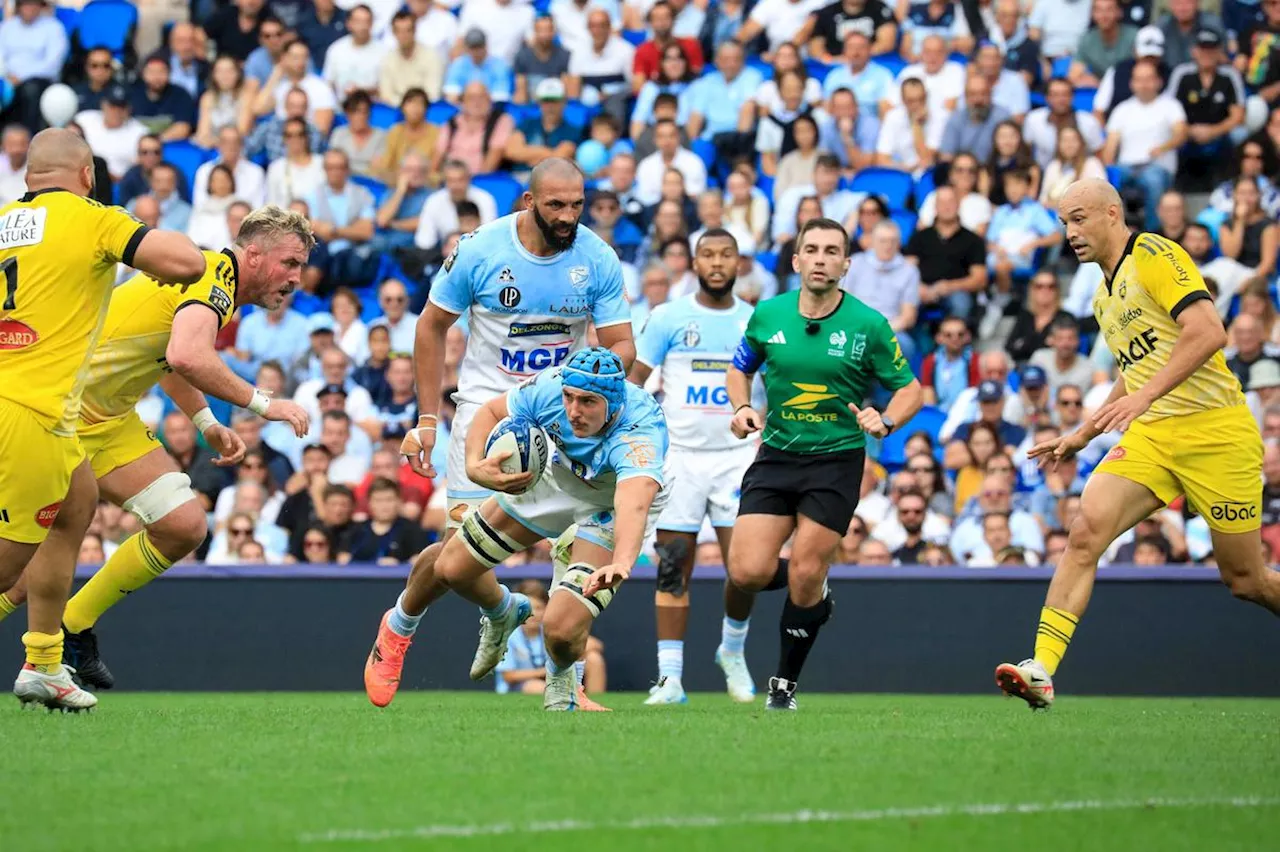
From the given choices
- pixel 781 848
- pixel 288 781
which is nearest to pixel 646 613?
pixel 288 781

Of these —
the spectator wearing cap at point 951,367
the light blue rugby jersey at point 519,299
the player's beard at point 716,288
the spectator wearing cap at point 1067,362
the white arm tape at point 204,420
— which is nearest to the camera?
the white arm tape at point 204,420

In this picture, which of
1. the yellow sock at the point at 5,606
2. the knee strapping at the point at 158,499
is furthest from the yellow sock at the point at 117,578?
the yellow sock at the point at 5,606

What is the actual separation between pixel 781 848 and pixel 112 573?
553 cm

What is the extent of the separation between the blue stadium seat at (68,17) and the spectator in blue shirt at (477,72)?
4424mm

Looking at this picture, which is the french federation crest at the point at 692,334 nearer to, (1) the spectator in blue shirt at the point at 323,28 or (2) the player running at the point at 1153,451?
(2) the player running at the point at 1153,451

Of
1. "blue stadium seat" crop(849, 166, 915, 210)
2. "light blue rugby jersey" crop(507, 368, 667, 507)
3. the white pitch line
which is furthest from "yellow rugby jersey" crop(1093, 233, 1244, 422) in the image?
"blue stadium seat" crop(849, 166, 915, 210)

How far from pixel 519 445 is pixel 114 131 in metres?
12.7

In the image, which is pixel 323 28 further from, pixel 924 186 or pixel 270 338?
pixel 924 186

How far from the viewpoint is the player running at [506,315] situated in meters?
9.86

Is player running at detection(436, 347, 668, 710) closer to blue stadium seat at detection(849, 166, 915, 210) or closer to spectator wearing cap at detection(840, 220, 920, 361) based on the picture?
spectator wearing cap at detection(840, 220, 920, 361)

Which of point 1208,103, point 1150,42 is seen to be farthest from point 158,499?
point 1150,42

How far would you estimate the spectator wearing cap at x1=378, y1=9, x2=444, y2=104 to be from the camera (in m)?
20.6

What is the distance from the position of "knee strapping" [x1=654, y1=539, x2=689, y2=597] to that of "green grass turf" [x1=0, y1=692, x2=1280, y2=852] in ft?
9.40

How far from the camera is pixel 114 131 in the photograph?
2022 centimetres
